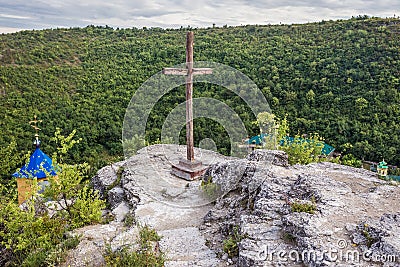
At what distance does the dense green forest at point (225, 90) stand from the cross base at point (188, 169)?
6151 millimetres

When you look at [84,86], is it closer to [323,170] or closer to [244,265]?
[323,170]

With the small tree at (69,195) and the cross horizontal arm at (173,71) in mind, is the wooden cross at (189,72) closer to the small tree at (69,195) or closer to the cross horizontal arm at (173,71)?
the cross horizontal arm at (173,71)

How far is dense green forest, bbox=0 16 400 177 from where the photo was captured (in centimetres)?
1858

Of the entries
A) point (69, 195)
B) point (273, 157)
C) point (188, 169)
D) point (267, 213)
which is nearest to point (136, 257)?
point (267, 213)

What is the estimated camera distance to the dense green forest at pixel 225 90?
18578mm

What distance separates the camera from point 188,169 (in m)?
9.70

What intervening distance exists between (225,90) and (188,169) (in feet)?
38.6

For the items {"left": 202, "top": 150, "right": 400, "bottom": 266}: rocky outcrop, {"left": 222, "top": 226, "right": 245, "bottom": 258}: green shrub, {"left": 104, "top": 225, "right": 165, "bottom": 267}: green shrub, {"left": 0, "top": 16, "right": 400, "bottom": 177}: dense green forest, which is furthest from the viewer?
{"left": 0, "top": 16, "right": 400, "bottom": 177}: dense green forest

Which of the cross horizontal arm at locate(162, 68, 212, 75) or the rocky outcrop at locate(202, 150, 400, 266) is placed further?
the cross horizontal arm at locate(162, 68, 212, 75)

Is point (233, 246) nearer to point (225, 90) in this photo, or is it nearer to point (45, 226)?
point (45, 226)

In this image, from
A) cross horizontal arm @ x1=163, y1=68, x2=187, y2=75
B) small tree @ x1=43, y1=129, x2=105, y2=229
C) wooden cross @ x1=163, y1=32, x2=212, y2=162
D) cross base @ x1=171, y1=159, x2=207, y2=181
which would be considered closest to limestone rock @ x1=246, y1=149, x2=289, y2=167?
cross base @ x1=171, y1=159, x2=207, y2=181

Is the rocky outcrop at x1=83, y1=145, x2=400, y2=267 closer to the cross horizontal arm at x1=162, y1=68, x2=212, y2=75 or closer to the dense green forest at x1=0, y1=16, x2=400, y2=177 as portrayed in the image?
the cross horizontal arm at x1=162, y1=68, x2=212, y2=75

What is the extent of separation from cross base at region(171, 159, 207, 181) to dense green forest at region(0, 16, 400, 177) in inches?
242

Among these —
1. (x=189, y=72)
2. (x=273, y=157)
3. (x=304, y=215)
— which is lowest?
(x=304, y=215)
